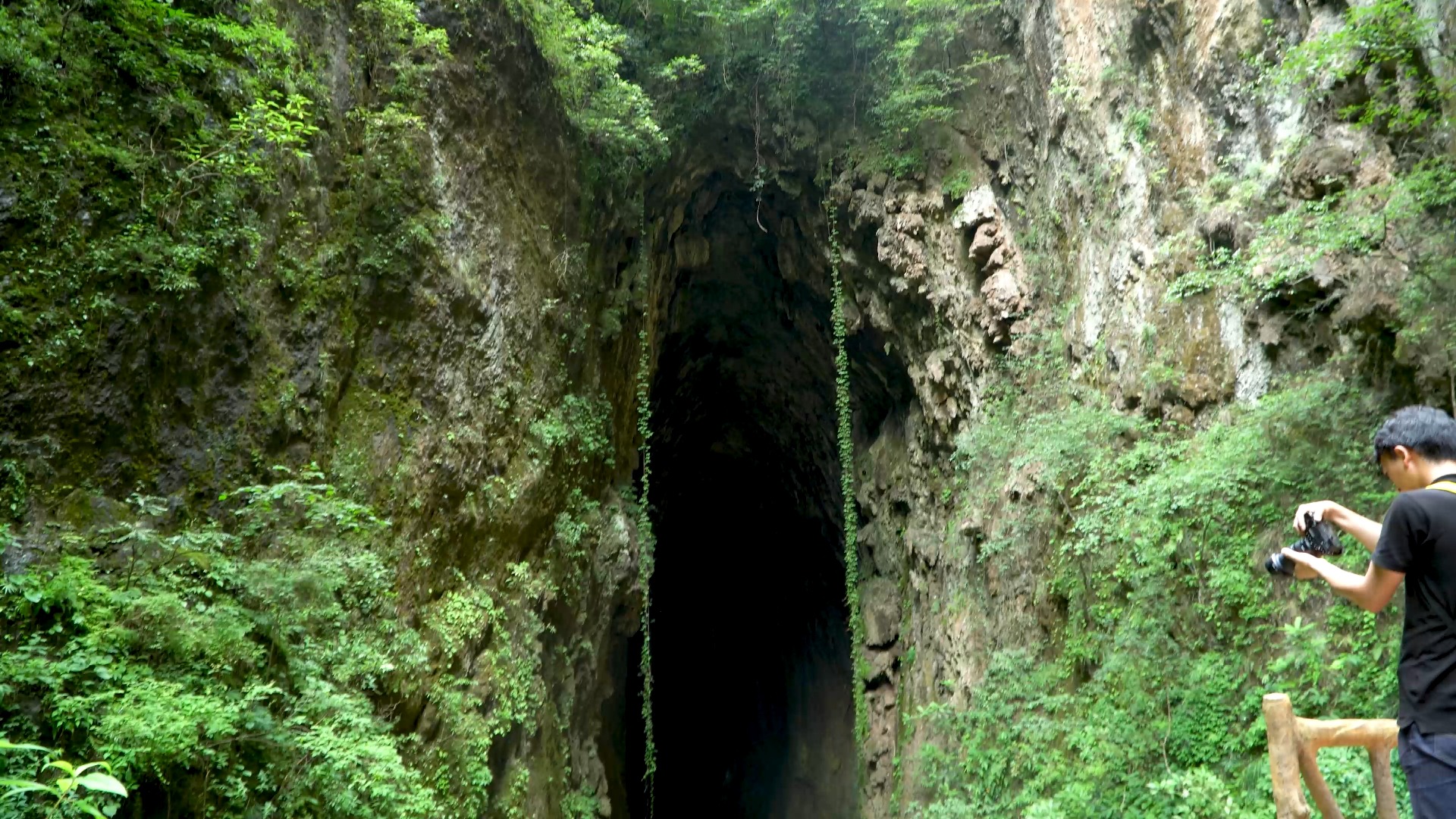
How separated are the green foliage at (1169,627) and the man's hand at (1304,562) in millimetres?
2245

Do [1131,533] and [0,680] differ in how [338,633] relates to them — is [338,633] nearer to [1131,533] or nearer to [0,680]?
[0,680]

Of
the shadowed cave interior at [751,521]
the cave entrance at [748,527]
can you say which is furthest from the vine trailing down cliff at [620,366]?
the cave entrance at [748,527]

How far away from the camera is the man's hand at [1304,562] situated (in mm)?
2609

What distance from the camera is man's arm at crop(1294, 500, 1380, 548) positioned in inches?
98.8

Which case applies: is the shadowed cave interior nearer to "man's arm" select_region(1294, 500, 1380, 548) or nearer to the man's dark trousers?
"man's arm" select_region(1294, 500, 1380, 548)

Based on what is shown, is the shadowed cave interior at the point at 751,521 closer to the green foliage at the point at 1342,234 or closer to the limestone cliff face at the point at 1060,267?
the limestone cliff face at the point at 1060,267

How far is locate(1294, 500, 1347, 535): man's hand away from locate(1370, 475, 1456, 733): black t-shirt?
192 millimetres

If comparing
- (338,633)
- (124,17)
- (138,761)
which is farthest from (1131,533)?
(124,17)

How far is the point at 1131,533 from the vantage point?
6453mm

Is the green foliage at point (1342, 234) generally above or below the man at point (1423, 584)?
above

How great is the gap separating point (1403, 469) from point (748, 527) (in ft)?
60.6

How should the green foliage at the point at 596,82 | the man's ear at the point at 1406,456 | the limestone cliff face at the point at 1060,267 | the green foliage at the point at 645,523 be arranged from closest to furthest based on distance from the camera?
the man's ear at the point at 1406,456, the limestone cliff face at the point at 1060,267, the green foliage at the point at 596,82, the green foliage at the point at 645,523

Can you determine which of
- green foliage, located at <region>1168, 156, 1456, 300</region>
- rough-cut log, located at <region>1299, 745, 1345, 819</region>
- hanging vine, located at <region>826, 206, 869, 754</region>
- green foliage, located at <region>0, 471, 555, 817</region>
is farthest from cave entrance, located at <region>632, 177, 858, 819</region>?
rough-cut log, located at <region>1299, 745, 1345, 819</region>

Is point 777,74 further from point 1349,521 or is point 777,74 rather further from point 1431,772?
point 1431,772
